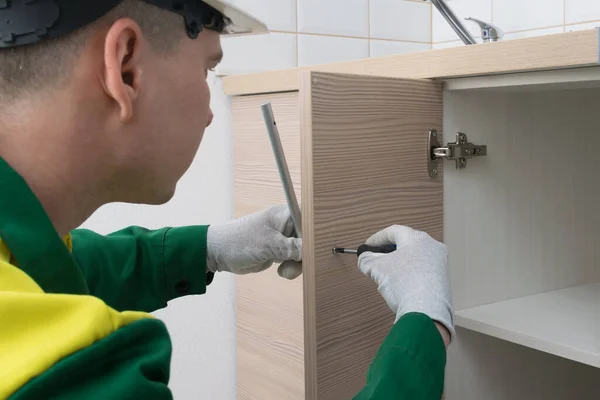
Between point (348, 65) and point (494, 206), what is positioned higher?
point (348, 65)

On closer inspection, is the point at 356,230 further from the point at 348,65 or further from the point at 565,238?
the point at 565,238

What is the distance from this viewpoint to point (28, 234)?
417 millimetres

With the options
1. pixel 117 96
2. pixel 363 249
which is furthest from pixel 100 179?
pixel 363 249

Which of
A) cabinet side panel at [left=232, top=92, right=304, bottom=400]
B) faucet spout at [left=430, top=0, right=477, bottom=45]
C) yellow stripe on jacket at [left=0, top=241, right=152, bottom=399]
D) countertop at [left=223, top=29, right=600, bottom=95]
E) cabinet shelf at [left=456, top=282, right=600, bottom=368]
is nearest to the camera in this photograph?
yellow stripe on jacket at [left=0, top=241, right=152, bottom=399]

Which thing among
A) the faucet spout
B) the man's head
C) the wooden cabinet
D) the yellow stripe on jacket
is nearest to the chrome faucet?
the faucet spout

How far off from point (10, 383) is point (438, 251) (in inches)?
17.9

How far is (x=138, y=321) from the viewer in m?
0.39

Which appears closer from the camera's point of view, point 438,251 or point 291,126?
point 438,251

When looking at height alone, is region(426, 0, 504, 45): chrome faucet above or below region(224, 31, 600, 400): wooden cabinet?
above

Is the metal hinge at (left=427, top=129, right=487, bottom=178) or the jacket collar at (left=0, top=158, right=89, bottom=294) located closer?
the jacket collar at (left=0, top=158, right=89, bottom=294)

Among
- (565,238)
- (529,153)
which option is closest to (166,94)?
(529,153)

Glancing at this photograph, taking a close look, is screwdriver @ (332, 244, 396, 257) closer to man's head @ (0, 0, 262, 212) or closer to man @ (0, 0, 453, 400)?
man @ (0, 0, 453, 400)

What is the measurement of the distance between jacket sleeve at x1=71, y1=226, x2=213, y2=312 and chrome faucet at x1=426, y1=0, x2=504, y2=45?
0.70 meters

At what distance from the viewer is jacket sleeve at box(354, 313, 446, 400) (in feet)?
1.73
